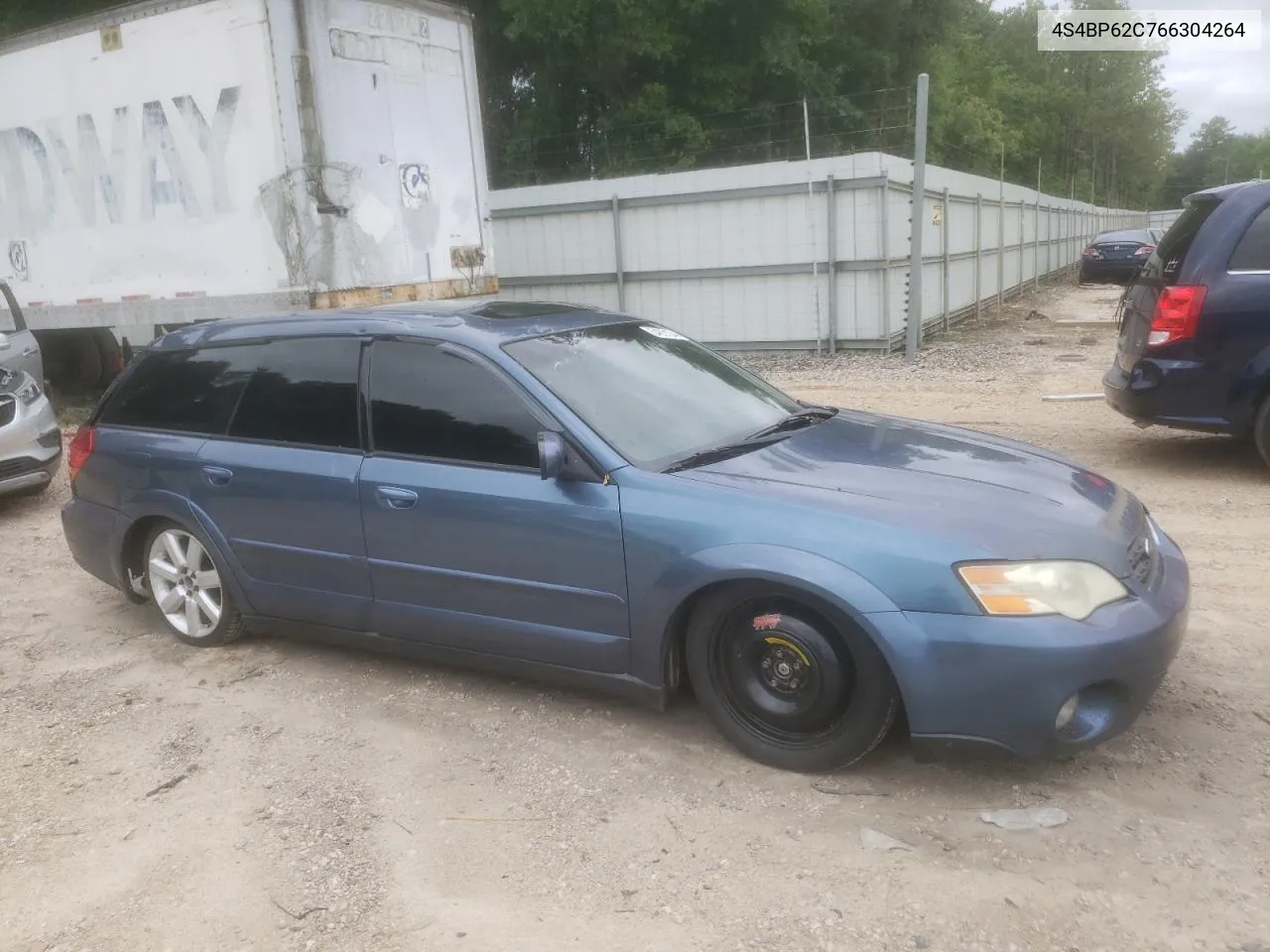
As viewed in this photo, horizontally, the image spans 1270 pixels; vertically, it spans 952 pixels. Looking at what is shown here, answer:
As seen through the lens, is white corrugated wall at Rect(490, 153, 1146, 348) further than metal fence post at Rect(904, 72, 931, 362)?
Yes

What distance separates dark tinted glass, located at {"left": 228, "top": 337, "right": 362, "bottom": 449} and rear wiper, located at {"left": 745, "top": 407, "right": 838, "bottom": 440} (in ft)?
5.23

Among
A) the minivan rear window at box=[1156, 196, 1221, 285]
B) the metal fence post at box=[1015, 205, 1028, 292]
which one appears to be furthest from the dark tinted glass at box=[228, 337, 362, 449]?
the metal fence post at box=[1015, 205, 1028, 292]

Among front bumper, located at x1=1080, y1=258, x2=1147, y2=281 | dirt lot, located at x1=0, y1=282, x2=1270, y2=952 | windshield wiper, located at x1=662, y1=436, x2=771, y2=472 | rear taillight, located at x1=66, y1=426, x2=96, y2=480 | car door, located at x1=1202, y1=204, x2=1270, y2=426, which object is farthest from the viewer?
front bumper, located at x1=1080, y1=258, x2=1147, y2=281

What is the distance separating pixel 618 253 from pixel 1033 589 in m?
12.5

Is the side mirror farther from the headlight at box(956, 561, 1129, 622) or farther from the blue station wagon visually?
the headlight at box(956, 561, 1129, 622)

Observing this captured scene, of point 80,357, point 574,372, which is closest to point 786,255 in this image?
point 80,357

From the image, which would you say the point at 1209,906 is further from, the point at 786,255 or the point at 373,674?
the point at 786,255

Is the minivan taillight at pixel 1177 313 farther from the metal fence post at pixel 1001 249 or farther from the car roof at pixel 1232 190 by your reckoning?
the metal fence post at pixel 1001 249

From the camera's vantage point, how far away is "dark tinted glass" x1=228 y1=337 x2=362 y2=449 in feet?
13.9

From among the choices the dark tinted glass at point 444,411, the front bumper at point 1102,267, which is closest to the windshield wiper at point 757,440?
the dark tinted glass at point 444,411

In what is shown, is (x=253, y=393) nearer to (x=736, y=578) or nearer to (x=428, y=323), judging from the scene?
(x=428, y=323)

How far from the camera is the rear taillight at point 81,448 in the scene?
201 inches

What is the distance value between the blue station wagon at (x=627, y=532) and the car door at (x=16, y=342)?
4803mm

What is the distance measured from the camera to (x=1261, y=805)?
307 cm
